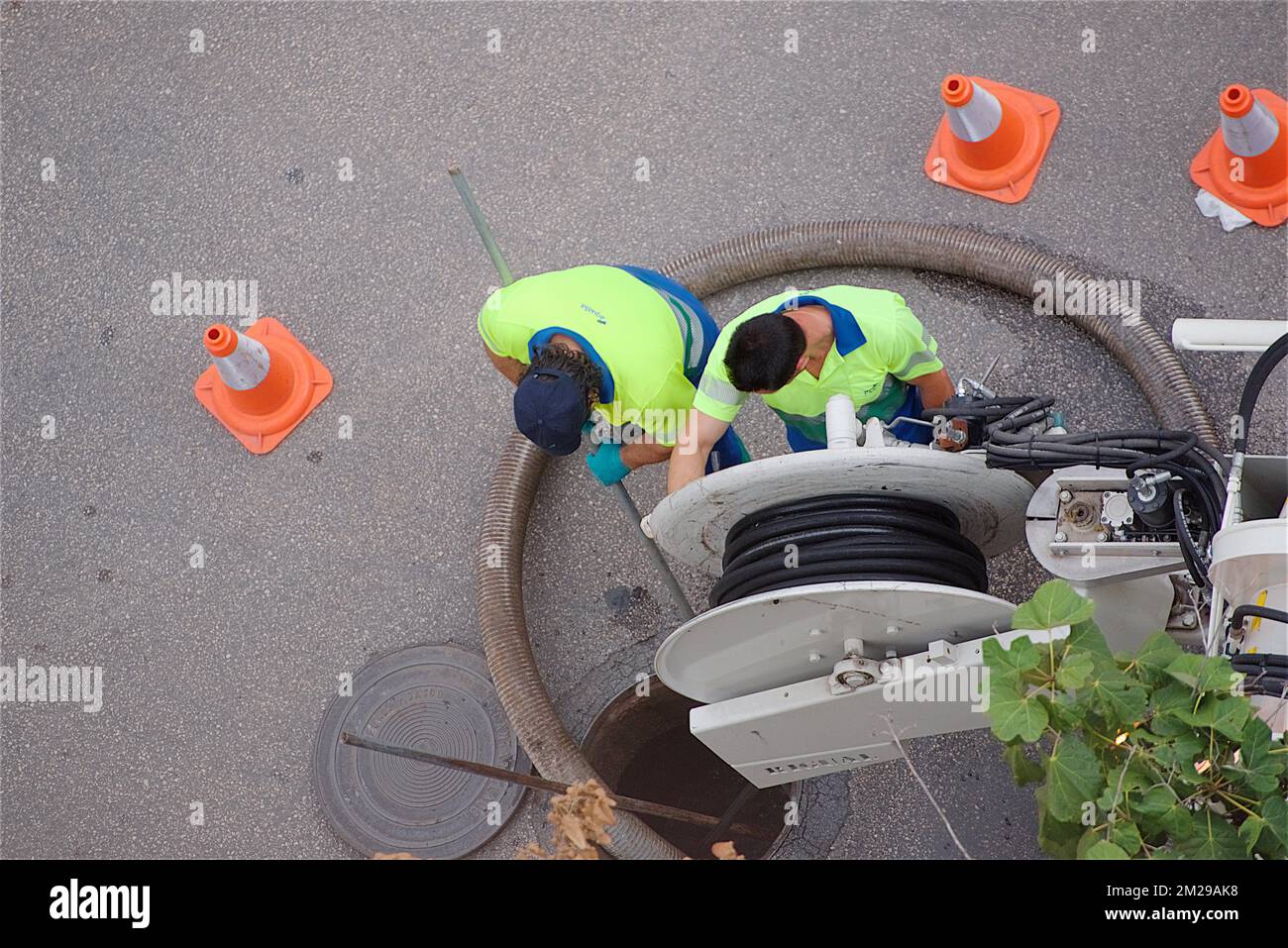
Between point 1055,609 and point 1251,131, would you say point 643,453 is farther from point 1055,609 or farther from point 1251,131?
point 1251,131

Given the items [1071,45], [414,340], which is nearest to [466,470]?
[414,340]

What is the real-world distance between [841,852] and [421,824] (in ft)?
4.36

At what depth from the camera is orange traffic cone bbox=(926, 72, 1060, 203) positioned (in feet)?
14.4

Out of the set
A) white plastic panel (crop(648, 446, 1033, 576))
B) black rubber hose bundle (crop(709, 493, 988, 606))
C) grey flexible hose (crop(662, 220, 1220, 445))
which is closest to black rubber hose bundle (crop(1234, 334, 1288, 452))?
white plastic panel (crop(648, 446, 1033, 576))

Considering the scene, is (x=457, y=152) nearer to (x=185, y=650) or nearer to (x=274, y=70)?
(x=274, y=70)

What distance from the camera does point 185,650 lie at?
446cm

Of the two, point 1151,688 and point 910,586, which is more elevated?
point 910,586

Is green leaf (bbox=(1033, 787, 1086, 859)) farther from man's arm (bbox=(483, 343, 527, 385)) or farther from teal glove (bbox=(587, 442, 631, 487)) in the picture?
man's arm (bbox=(483, 343, 527, 385))

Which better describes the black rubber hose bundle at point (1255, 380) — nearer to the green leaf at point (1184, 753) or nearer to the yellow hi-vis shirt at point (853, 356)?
the green leaf at point (1184, 753)

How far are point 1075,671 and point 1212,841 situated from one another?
1.14ft

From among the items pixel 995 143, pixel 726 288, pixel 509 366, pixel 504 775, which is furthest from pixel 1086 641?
pixel 995 143

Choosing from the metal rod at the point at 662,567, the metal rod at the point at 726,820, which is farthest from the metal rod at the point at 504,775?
the metal rod at the point at 662,567

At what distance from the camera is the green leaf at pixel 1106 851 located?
2045 mm

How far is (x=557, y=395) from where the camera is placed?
338 cm
